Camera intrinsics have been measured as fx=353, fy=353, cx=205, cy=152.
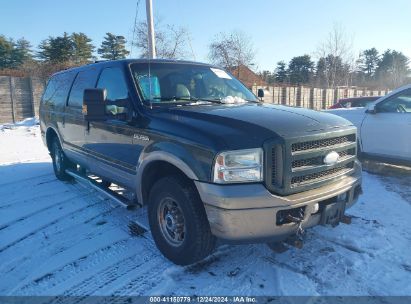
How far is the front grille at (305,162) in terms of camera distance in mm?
2812

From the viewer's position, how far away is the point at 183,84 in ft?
13.9

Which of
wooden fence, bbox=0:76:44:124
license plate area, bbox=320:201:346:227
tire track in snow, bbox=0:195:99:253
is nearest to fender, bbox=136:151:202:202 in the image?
license plate area, bbox=320:201:346:227

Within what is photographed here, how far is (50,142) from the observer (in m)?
6.97

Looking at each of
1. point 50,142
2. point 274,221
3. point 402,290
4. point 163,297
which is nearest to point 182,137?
point 274,221

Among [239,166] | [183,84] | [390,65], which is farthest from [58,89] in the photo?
[390,65]

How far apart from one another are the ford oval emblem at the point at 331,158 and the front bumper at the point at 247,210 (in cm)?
44

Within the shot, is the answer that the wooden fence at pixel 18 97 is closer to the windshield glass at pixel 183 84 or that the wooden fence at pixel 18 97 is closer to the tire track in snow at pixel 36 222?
the tire track in snow at pixel 36 222

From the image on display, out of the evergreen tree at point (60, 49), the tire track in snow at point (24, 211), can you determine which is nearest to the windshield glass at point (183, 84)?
the tire track in snow at point (24, 211)

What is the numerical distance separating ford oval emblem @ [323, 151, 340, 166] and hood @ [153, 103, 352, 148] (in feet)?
0.77

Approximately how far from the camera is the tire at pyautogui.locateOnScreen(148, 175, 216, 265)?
303 centimetres

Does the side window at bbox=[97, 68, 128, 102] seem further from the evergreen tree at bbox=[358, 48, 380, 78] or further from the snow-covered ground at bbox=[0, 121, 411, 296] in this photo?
the evergreen tree at bbox=[358, 48, 380, 78]

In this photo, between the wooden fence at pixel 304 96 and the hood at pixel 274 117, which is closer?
the hood at pixel 274 117

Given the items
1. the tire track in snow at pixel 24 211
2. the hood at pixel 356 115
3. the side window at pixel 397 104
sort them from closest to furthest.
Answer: the tire track in snow at pixel 24 211 → the side window at pixel 397 104 → the hood at pixel 356 115

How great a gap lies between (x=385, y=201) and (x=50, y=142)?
6043mm
